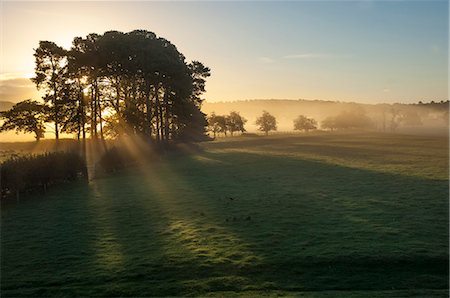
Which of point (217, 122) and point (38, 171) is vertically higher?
point (217, 122)

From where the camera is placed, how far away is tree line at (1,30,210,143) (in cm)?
5878

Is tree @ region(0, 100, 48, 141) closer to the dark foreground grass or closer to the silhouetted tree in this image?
the silhouetted tree

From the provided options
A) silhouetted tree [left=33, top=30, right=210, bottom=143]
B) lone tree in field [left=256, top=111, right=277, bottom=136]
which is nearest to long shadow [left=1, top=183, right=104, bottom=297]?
silhouetted tree [left=33, top=30, right=210, bottom=143]

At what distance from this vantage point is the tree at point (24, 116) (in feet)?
203

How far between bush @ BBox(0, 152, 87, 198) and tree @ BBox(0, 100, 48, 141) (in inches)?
1086

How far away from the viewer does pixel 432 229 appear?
18734mm

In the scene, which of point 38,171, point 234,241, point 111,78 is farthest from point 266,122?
point 234,241

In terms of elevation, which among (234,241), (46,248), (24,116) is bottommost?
(46,248)

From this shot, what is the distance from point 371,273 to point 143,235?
10836 millimetres

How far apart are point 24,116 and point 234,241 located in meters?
Result: 56.3

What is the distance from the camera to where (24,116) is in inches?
2459

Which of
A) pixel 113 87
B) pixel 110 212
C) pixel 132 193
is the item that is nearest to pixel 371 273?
pixel 110 212

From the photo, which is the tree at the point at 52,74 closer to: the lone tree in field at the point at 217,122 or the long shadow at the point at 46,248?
the long shadow at the point at 46,248

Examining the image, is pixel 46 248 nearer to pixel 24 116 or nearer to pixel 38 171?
pixel 38 171
